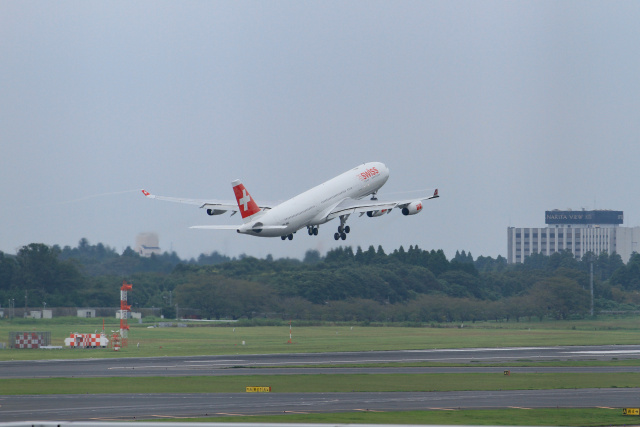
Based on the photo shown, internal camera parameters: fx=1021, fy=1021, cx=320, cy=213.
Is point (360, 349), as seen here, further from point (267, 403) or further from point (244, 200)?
point (267, 403)

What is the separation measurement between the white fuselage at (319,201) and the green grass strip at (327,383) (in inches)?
875

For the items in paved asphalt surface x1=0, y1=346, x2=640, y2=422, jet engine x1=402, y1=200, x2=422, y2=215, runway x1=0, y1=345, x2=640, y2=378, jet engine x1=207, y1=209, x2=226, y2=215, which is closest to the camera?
paved asphalt surface x1=0, y1=346, x2=640, y2=422

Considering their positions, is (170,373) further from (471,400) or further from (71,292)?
(71,292)

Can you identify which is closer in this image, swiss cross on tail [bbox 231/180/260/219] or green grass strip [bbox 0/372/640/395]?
green grass strip [bbox 0/372/640/395]

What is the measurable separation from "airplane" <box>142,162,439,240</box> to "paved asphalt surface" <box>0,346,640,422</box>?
41.6ft

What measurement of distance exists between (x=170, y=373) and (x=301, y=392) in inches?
630

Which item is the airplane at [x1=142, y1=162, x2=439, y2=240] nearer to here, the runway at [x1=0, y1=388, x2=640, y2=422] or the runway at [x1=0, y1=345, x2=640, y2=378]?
the runway at [x1=0, y1=345, x2=640, y2=378]

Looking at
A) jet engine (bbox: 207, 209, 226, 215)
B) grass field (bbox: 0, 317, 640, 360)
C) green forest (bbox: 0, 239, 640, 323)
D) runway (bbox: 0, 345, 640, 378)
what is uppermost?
jet engine (bbox: 207, 209, 226, 215)

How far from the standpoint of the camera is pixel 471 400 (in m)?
58.5

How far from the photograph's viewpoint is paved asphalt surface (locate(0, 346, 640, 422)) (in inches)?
2079

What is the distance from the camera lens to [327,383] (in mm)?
68438

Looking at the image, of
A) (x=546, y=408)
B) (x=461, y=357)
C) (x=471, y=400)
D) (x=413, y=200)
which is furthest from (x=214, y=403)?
(x=413, y=200)

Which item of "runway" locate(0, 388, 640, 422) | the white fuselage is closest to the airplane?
the white fuselage

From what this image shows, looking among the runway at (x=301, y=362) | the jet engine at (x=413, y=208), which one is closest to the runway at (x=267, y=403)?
the runway at (x=301, y=362)
